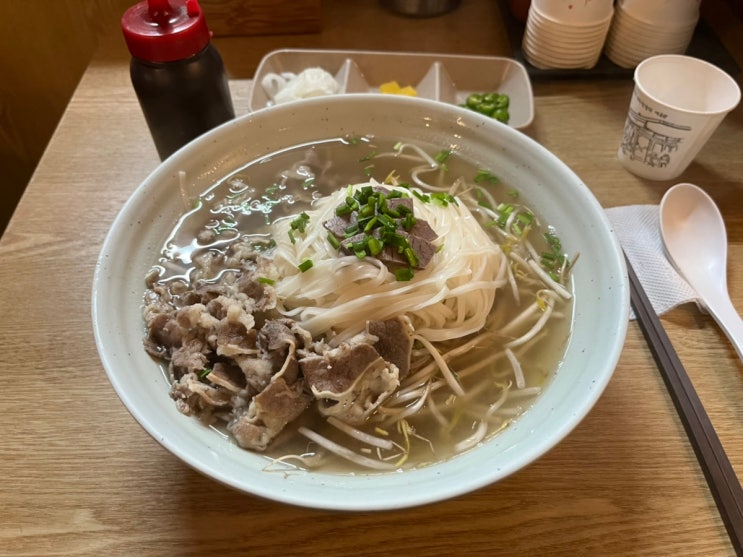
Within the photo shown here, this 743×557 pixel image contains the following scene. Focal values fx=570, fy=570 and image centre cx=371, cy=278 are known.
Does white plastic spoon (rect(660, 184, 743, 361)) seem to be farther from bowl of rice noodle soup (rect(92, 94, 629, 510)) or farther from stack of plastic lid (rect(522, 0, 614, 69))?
stack of plastic lid (rect(522, 0, 614, 69))

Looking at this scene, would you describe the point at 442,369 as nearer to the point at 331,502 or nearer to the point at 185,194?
the point at 331,502

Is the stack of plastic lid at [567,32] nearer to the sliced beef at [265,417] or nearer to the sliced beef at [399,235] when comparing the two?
the sliced beef at [399,235]

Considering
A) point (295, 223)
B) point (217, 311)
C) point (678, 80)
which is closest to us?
point (217, 311)

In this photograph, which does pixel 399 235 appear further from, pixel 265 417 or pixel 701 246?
pixel 701 246

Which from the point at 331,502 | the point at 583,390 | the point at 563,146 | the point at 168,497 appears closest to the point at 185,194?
the point at 168,497

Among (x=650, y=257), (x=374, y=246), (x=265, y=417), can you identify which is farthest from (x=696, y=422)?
(x=265, y=417)

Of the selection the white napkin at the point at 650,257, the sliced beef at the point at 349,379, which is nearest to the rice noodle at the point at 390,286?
the sliced beef at the point at 349,379
